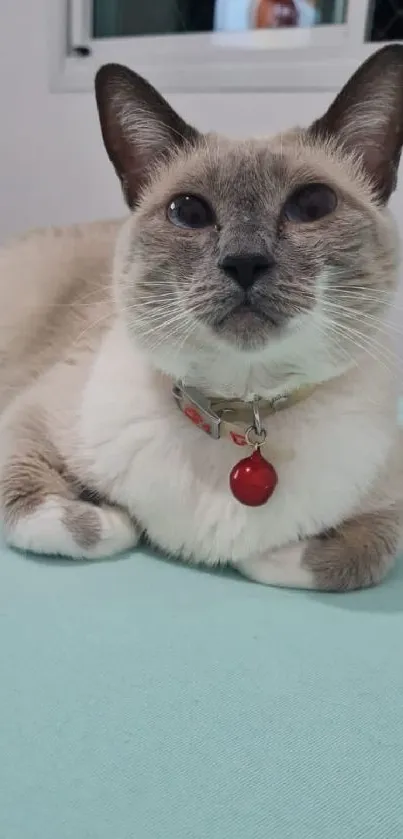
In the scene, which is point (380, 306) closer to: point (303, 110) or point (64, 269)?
point (64, 269)

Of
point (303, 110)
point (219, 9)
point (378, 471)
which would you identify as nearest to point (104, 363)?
point (378, 471)

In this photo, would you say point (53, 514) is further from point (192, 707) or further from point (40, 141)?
point (40, 141)

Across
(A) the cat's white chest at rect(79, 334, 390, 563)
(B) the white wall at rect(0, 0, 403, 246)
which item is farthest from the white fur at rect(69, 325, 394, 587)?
(B) the white wall at rect(0, 0, 403, 246)

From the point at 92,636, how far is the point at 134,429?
30cm

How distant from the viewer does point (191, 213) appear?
965mm

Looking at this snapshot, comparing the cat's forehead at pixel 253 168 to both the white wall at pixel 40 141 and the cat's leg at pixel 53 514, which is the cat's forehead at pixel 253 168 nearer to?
the cat's leg at pixel 53 514

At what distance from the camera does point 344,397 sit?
3.47 ft

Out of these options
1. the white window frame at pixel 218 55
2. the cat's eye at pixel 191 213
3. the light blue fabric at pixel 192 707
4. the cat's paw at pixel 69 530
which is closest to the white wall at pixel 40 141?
the white window frame at pixel 218 55

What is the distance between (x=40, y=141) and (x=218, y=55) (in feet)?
2.06

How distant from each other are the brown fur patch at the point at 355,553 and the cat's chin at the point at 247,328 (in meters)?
0.30

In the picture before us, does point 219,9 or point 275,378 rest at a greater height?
point 219,9

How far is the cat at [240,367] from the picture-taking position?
2.97 ft

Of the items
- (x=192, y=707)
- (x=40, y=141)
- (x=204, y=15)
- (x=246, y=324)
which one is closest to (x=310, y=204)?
(x=246, y=324)

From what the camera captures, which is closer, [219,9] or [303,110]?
[303,110]
